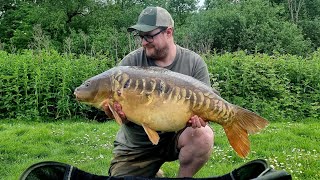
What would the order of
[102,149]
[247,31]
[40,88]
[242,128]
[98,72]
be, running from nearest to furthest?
[242,128] → [102,149] → [40,88] → [98,72] → [247,31]

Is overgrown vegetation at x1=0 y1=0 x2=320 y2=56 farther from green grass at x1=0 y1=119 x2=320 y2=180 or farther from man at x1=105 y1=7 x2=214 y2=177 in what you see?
man at x1=105 y1=7 x2=214 y2=177

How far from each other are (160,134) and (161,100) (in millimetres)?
523

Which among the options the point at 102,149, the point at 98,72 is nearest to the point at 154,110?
the point at 102,149

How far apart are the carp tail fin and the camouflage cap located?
1.93 ft

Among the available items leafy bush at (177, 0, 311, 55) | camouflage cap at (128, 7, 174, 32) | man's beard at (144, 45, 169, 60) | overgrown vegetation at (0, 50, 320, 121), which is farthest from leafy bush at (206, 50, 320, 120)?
leafy bush at (177, 0, 311, 55)

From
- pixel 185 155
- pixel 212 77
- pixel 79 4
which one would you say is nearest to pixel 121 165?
pixel 185 155

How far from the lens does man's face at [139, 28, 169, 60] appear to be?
8.35 ft

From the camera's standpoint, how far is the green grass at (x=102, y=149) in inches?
141

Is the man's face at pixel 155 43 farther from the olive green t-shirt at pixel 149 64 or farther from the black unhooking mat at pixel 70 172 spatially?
the black unhooking mat at pixel 70 172

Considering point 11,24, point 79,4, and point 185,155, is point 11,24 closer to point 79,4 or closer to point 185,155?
point 79,4

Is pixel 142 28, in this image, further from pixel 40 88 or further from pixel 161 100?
pixel 40 88

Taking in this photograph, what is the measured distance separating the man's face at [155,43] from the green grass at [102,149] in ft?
3.71

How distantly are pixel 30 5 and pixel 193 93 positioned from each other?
65.8ft

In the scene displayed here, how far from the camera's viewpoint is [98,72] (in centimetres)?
663
